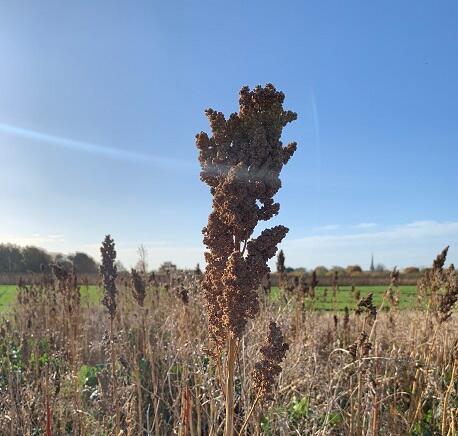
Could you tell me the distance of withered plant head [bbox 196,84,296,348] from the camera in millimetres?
1844

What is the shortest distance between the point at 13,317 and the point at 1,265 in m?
25.7

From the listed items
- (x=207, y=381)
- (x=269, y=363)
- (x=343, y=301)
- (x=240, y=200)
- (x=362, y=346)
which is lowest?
(x=343, y=301)

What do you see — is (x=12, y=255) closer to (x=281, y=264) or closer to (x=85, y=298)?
(x=85, y=298)

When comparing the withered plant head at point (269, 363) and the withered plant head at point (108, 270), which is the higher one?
the withered plant head at point (108, 270)

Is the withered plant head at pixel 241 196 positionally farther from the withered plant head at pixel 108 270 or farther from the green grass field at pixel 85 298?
the green grass field at pixel 85 298

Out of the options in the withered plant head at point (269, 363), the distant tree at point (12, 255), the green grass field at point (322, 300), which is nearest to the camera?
the withered plant head at point (269, 363)

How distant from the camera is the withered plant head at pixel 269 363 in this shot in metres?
2.04

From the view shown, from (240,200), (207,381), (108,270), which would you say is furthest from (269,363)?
(207,381)

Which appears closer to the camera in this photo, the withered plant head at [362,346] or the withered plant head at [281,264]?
the withered plant head at [362,346]

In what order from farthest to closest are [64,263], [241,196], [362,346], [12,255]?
[12,255] < [64,263] < [362,346] < [241,196]

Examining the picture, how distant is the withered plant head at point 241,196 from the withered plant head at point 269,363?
214 millimetres

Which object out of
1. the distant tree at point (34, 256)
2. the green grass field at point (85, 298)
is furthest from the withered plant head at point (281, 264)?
the distant tree at point (34, 256)

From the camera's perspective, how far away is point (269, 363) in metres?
2.06

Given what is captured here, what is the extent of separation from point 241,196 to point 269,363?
0.74 metres
